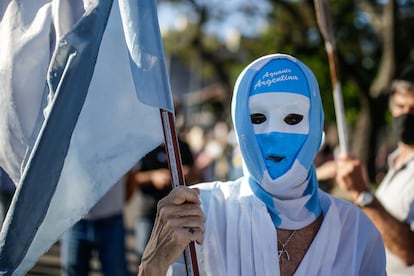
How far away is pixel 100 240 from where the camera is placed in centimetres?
466

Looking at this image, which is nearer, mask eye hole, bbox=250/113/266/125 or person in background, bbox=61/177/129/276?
mask eye hole, bbox=250/113/266/125

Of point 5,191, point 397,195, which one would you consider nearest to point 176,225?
point 397,195

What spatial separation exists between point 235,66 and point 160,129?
34.8 meters

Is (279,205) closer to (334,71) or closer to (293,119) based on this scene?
(293,119)

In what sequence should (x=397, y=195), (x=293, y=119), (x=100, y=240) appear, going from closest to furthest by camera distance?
(x=293, y=119)
(x=397, y=195)
(x=100, y=240)

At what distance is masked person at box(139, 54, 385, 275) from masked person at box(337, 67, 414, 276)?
2.07 feet

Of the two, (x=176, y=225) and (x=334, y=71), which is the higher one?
(x=334, y=71)

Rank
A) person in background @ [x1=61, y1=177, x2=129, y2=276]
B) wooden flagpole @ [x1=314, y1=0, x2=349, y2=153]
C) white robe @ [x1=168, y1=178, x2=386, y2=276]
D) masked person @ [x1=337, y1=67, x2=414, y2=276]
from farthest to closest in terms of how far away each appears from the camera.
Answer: person in background @ [x1=61, y1=177, x2=129, y2=276]
wooden flagpole @ [x1=314, y1=0, x2=349, y2=153]
masked person @ [x1=337, y1=67, x2=414, y2=276]
white robe @ [x1=168, y1=178, x2=386, y2=276]

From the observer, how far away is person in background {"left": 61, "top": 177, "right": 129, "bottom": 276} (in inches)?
182

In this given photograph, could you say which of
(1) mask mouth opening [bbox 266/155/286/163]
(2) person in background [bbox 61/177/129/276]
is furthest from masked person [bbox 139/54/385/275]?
(2) person in background [bbox 61/177/129/276]

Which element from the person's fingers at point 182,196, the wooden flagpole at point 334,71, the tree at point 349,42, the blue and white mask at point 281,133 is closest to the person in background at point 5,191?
the wooden flagpole at point 334,71

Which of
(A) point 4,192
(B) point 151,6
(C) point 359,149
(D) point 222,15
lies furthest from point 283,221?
(D) point 222,15

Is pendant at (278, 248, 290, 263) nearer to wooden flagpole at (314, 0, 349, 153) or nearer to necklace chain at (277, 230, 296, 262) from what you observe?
necklace chain at (277, 230, 296, 262)

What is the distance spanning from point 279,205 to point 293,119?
0.99 ft
